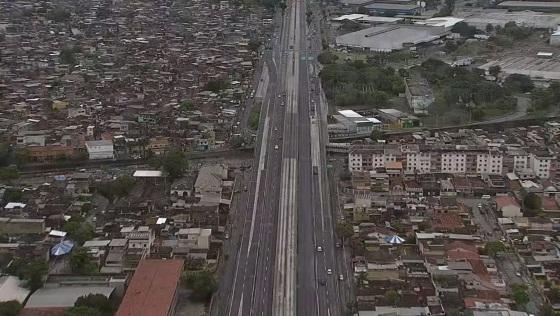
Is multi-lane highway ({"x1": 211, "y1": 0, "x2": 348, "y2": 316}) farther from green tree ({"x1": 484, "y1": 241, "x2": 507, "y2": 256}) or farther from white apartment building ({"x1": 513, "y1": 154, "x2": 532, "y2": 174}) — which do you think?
white apartment building ({"x1": 513, "y1": 154, "x2": 532, "y2": 174})

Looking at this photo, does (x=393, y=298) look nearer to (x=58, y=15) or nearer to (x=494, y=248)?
(x=494, y=248)

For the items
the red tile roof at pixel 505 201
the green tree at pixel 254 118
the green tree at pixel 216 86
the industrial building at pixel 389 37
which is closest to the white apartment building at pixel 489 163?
the red tile roof at pixel 505 201

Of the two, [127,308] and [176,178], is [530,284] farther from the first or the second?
[176,178]

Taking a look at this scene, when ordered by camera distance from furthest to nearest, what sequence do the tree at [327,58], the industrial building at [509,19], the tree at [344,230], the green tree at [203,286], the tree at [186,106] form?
the industrial building at [509,19]
the tree at [327,58]
the tree at [186,106]
the tree at [344,230]
the green tree at [203,286]

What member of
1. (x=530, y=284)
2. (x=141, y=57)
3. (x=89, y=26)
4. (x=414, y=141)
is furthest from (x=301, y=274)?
(x=89, y=26)

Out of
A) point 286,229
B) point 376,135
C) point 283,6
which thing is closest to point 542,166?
point 376,135

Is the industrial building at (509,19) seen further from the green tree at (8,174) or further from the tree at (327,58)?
the green tree at (8,174)

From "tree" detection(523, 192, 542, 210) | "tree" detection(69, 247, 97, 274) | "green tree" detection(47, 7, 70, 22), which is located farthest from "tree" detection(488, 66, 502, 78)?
"green tree" detection(47, 7, 70, 22)
